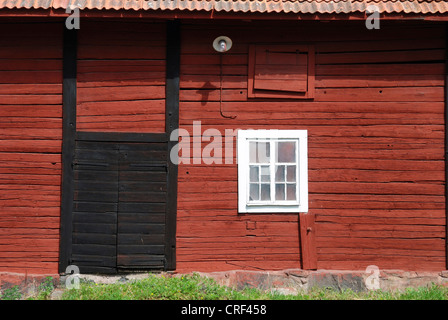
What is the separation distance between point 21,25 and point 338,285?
6381mm

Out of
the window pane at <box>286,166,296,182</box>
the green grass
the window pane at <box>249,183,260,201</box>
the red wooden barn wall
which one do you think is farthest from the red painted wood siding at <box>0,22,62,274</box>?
the window pane at <box>286,166,296,182</box>

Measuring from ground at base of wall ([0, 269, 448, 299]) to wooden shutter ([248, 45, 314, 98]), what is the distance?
2.79 m

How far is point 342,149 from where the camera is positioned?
8102mm

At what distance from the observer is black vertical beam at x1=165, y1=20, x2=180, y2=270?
8008 millimetres

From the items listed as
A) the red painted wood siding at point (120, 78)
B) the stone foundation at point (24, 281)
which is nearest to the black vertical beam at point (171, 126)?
the red painted wood siding at point (120, 78)

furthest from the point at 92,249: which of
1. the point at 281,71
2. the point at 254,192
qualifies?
the point at 281,71

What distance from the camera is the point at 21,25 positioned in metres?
8.09

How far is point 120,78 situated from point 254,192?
275cm

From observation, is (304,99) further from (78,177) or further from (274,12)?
(78,177)

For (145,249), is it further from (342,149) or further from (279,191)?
(342,149)

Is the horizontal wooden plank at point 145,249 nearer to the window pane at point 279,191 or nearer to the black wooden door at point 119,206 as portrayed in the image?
the black wooden door at point 119,206

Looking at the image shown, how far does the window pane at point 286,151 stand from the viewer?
809cm

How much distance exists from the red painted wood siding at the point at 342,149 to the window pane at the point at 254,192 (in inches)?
10.0

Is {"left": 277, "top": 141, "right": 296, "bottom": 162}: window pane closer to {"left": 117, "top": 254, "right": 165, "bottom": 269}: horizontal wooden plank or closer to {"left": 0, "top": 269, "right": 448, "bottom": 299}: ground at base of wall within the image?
{"left": 0, "top": 269, "right": 448, "bottom": 299}: ground at base of wall
